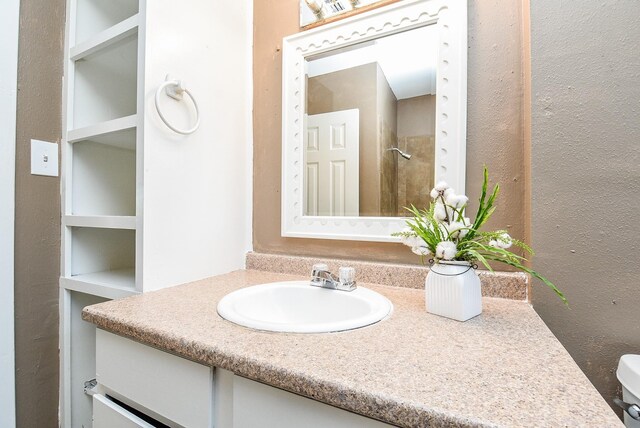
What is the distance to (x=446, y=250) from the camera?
66 centimetres

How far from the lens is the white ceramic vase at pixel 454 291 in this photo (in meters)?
0.63

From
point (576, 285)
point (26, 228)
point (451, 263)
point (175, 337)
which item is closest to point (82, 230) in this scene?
point (26, 228)

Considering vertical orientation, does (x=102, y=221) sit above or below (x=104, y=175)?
below

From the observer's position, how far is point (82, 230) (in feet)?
3.50

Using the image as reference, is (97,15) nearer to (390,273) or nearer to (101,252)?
A: (101,252)

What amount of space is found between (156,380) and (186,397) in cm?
9

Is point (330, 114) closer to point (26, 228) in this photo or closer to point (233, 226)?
point (233, 226)

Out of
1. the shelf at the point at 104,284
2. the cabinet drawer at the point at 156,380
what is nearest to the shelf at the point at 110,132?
the shelf at the point at 104,284

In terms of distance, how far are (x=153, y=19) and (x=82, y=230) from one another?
29.3 inches

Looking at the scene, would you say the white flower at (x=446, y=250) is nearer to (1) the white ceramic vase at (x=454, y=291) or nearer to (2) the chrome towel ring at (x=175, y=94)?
(1) the white ceramic vase at (x=454, y=291)

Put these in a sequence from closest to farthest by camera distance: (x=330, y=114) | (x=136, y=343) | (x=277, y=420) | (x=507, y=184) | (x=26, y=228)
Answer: (x=277, y=420) → (x=136, y=343) → (x=507, y=184) → (x=26, y=228) → (x=330, y=114)

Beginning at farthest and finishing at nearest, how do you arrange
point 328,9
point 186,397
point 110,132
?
point 328,9
point 110,132
point 186,397

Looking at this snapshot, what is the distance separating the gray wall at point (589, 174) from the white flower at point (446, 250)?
9.1 inches

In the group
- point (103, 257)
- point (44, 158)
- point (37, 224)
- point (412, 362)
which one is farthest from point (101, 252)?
point (412, 362)
